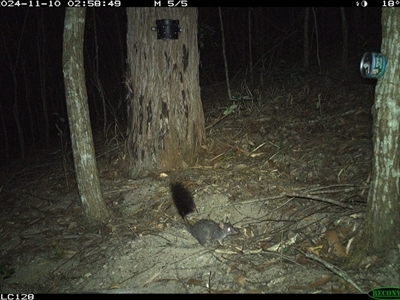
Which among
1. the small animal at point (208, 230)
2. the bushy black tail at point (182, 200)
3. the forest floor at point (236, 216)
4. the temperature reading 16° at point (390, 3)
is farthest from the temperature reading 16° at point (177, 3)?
the temperature reading 16° at point (390, 3)

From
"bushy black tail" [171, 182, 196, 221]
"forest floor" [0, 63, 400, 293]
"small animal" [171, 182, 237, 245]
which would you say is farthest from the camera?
"bushy black tail" [171, 182, 196, 221]

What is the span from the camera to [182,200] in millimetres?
5531

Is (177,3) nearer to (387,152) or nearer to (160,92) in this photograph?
(160,92)

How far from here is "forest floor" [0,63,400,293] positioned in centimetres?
407

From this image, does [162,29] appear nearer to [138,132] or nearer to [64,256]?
[138,132]

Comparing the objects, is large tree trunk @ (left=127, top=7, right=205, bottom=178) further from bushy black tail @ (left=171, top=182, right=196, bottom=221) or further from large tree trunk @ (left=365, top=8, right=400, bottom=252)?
large tree trunk @ (left=365, top=8, right=400, bottom=252)

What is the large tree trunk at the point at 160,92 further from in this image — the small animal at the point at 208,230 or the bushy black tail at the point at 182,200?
the small animal at the point at 208,230

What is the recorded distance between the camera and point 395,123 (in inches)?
140

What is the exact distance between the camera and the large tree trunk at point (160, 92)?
20.5 feet

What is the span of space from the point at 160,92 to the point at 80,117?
1475 millimetres

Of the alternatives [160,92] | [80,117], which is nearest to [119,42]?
[160,92]

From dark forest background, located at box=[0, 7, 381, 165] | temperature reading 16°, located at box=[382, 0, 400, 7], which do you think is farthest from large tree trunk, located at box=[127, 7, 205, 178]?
dark forest background, located at box=[0, 7, 381, 165]

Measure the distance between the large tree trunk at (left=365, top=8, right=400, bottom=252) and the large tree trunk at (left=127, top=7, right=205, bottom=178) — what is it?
10.6ft

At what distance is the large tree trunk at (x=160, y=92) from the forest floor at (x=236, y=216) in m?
0.37
